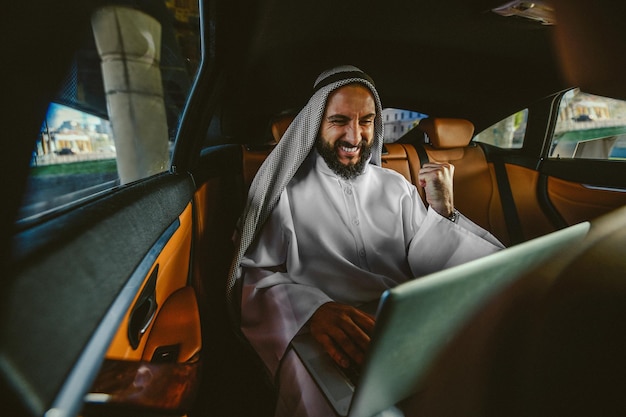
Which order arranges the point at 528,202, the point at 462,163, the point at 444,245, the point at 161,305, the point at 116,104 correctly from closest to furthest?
1. the point at 161,305
2. the point at 444,245
3. the point at 116,104
4. the point at 528,202
5. the point at 462,163

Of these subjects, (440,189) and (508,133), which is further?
(508,133)

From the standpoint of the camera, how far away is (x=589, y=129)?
2416 millimetres

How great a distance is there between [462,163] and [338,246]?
74.4 inches

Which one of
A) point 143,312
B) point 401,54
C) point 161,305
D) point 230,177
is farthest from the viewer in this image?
point 401,54

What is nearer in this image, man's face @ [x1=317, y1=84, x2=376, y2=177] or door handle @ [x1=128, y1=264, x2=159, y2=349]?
door handle @ [x1=128, y1=264, x2=159, y2=349]

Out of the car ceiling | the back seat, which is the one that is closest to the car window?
the car ceiling

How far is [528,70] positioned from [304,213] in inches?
101

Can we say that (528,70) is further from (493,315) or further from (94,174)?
(94,174)

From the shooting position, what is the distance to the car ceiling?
1721 mm

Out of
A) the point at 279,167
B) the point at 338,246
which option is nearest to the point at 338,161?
the point at 279,167

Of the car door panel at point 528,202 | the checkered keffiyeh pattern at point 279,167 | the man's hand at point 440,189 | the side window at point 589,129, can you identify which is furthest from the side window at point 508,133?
the checkered keffiyeh pattern at point 279,167

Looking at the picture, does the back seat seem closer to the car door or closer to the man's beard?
the car door

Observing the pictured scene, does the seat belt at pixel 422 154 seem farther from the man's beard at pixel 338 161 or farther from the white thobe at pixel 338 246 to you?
the man's beard at pixel 338 161

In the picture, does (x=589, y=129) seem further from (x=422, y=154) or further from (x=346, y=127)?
(x=346, y=127)
